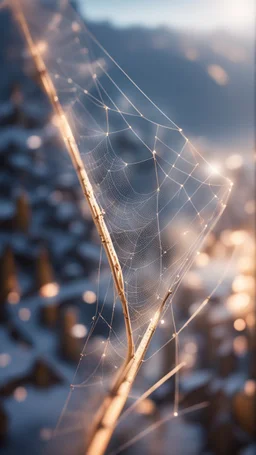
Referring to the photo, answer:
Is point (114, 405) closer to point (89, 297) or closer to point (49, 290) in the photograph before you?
point (89, 297)

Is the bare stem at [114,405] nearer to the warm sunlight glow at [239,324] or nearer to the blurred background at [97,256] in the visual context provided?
the blurred background at [97,256]

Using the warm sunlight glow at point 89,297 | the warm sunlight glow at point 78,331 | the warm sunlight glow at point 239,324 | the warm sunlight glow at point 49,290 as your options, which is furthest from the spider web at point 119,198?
the warm sunlight glow at point 239,324

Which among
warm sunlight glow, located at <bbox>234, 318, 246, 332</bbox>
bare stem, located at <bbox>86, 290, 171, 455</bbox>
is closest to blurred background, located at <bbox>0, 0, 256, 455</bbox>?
warm sunlight glow, located at <bbox>234, 318, 246, 332</bbox>

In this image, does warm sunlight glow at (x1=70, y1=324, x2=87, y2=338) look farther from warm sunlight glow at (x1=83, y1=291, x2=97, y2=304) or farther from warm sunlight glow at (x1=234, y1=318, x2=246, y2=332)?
warm sunlight glow at (x1=234, y1=318, x2=246, y2=332)

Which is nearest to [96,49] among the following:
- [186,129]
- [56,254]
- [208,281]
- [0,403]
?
[186,129]

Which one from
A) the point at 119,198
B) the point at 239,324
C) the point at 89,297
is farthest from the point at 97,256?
the point at 119,198

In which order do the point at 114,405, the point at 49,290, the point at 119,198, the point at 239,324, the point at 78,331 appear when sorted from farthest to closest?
the point at 49,290 → the point at 78,331 → the point at 239,324 → the point at 119,198 → the point at 114,405

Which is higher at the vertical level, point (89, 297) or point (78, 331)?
point (89, 297)
